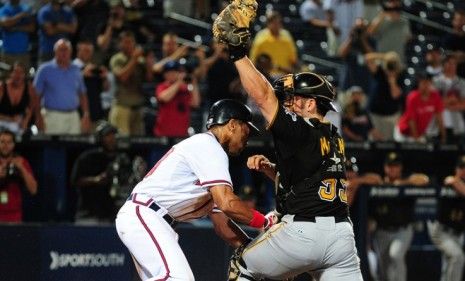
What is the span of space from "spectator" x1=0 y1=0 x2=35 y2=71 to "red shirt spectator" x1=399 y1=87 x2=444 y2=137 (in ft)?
17.2

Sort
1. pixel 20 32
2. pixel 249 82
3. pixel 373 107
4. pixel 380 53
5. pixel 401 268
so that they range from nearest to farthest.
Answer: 1. pixel 249 82
2. pixel 401 268
3. pixel 20 32
4. pixel 373 107
5. pixel 380 53

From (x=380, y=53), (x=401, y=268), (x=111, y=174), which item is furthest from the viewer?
(x=380, y=53)

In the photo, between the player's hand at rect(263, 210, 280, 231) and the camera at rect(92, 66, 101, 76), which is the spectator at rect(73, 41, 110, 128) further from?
the player's hand at rect(263, 210, 280, 231)

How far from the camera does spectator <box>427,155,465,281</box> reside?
1222cm

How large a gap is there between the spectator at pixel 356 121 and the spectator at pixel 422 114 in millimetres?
428

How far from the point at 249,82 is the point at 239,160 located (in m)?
6.15

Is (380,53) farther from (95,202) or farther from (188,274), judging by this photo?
(188,274)

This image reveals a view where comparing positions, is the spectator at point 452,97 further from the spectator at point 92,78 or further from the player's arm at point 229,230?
the player's arm at point 229,230

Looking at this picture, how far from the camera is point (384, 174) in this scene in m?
13.5

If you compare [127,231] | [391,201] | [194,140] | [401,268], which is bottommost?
[401,268]

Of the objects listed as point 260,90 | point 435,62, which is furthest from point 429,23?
point 260,90

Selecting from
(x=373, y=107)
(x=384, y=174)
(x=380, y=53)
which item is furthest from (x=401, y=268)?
(x=380, y=53)

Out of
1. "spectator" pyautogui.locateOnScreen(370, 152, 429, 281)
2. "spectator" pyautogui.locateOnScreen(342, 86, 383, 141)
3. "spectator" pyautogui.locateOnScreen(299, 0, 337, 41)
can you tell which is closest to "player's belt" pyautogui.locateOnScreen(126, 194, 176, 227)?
"spectator" pyautogui.locateOnScreen(370, 152, 429, 281)

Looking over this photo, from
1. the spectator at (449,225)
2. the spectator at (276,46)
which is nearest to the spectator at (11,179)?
the spectator at (276,46)
